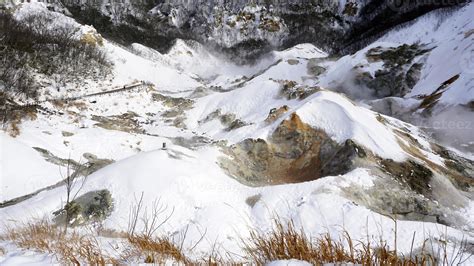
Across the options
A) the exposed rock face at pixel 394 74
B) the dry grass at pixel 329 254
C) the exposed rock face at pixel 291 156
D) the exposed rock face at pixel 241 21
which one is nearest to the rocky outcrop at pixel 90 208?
the exposed rock face at pixel 291 156

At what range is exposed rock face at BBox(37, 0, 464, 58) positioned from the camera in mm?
125250

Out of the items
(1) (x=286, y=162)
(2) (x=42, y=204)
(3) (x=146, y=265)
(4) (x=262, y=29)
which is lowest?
(4) (x=262, y=29)

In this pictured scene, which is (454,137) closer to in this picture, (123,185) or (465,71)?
(465,71)

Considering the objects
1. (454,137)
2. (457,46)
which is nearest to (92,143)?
(454,137)

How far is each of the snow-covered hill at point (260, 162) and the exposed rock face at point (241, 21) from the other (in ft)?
276

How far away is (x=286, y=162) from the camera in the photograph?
67.2 ft

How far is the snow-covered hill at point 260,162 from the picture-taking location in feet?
41.7

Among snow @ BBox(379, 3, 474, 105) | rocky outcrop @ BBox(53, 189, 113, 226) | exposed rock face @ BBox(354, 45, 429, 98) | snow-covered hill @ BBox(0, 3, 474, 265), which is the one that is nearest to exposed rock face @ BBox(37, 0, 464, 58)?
snow @ BBox(379, 3, 474, 105)

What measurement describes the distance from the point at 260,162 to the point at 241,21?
119530 millimetres

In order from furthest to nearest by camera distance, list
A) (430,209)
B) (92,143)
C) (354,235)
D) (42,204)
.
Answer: (92,143) → (430,209) → (42,204) → (354,235)

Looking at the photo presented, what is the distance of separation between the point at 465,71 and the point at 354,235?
32984 mm

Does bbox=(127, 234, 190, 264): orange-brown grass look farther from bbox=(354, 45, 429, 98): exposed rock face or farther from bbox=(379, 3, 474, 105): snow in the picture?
bbox=(354, 45, 429, 98): exposed rock face

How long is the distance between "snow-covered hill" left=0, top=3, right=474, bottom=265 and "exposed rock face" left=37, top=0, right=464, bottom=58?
8407 centimetres

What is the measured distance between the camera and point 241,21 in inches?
5197
